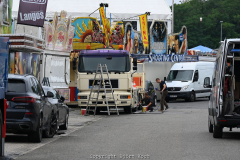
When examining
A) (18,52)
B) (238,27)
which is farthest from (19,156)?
(238,27)

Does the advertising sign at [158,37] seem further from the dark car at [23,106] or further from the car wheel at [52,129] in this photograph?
the dark car at [23,106]

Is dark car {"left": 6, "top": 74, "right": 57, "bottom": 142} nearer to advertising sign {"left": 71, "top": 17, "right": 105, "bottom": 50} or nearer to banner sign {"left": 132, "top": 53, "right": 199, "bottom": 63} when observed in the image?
advertising sign {"left": 71, "top": 17, "right": 105, "bottom": 50}

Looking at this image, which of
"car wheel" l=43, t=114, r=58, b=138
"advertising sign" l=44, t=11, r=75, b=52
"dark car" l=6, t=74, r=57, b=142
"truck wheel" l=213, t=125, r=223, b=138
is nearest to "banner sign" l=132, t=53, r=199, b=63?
"advertising sign" l=44, t=11, r=75, b=52

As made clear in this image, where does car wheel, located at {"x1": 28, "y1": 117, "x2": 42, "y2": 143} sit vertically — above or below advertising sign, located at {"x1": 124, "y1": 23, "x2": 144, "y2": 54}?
below

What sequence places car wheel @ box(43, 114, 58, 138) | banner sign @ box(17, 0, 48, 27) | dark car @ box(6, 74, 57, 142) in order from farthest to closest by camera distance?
banner sign @ box(17, 0, 48, 27) → car wheel @ box(43, 114, 58, 138) → dark car @ box(6, 74, 57, 142)

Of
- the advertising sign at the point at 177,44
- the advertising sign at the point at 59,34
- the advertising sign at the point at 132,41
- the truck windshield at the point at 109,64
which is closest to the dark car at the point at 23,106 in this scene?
the truck windshield at the point at 109,64

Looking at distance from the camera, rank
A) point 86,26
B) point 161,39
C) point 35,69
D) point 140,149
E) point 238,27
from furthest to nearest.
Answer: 1. point 238,27
2. point 161,39
3. point 86,26
4. point 35,69
5. point 140,149

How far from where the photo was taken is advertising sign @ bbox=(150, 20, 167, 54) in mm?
42500

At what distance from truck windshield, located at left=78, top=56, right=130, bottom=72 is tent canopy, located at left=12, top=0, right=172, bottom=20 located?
108ft

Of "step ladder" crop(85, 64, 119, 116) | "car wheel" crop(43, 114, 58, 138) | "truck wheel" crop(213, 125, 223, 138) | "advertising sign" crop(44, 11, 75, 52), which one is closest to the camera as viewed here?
"truck wheel" crop(213, 125, 223, 138)

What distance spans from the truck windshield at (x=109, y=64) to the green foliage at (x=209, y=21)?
68.2 meters

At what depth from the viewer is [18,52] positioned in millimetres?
22031

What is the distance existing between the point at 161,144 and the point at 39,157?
3.24 meters

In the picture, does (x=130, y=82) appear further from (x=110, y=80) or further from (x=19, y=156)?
(x=19, y=156)
